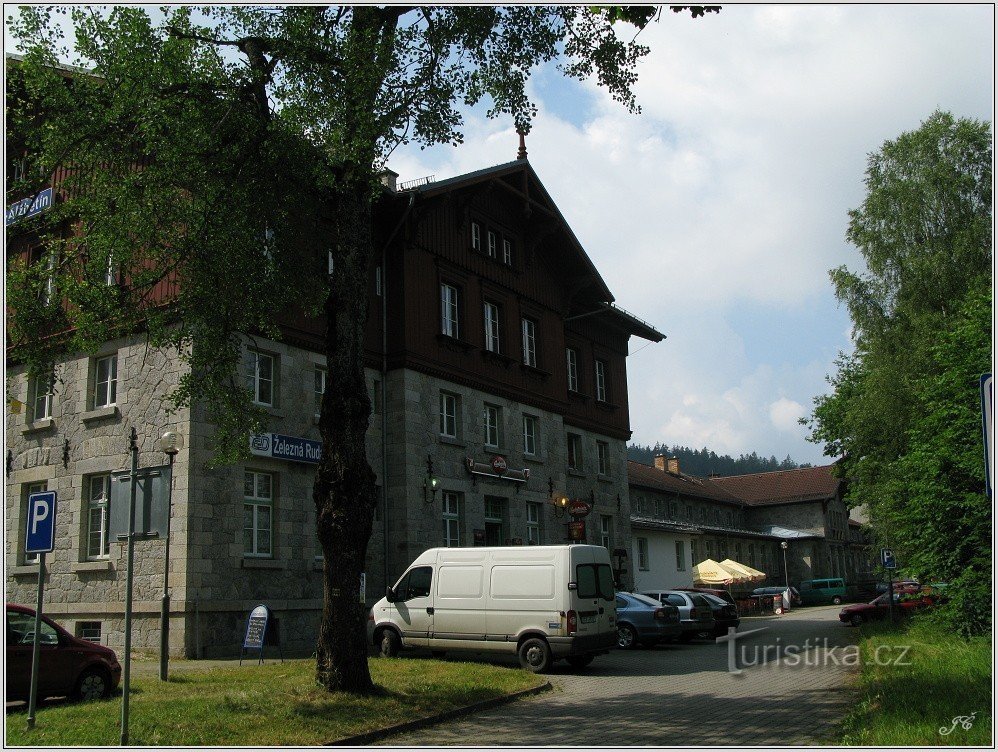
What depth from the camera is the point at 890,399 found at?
29.2 meters

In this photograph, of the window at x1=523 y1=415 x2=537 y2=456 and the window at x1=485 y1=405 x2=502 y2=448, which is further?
the window at x1=523 y1=415 x2=537 y2=456

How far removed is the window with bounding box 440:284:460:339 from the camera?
90.1 ft

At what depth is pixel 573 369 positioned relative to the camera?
3466 cm

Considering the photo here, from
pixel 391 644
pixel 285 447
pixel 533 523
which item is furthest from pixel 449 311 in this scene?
pixel 391 644

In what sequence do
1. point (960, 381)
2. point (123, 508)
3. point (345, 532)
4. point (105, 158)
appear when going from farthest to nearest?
point (960, 381)
point (105, 158)
point (345, 532)
point (123, 508)

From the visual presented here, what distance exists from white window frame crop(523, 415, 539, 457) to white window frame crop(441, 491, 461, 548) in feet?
13.7

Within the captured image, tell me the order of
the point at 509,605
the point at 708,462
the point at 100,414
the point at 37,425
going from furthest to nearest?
the point at 708,462, the point at 37,425, the point at 100,414, the point at 509,605

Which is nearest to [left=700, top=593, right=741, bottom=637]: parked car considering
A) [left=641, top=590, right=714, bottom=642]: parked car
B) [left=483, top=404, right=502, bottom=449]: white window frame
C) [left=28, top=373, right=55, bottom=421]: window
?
[left=641, top=590, right=714, bottom=642]: parked car

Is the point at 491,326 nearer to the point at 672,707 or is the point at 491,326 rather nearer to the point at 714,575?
the point at 672,707

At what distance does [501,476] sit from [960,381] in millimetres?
13681

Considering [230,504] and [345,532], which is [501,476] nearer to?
[230,504]

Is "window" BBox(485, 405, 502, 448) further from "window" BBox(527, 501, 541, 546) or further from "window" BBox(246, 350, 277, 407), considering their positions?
"window" BBox(246, 350, 277, 407)

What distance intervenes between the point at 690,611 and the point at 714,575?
20130mm

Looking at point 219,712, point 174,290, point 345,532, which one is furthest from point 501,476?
point 219,712
